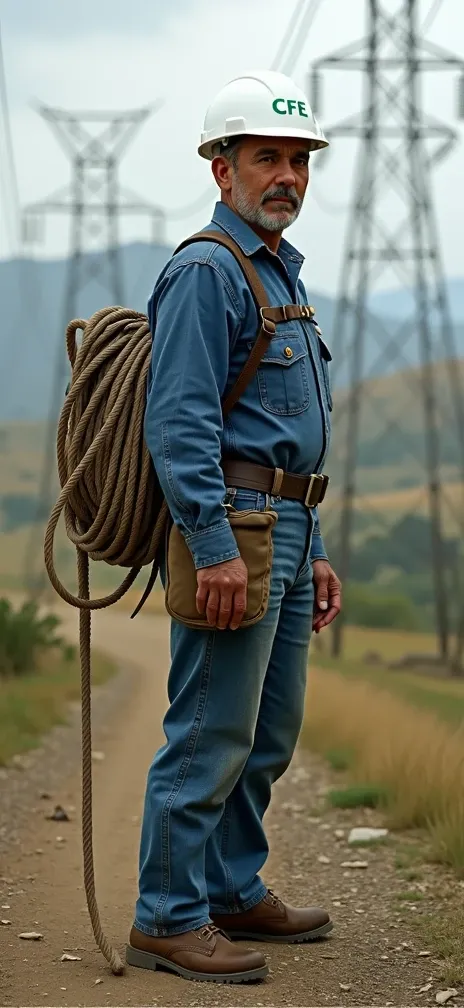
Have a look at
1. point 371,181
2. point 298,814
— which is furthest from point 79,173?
point 298,814

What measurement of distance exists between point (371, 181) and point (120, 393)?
14.4 m

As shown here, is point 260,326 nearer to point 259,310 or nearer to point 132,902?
point 259,310

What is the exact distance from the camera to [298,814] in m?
7.23

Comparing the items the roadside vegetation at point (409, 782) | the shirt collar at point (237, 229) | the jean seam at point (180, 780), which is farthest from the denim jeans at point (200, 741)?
the roadside vegetation at point (409, 782)

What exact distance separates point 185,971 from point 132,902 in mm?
1180

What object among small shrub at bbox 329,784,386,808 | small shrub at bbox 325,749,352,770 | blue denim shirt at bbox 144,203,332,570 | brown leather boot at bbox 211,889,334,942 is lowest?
brown leather boot at bbox 211,889,334,942

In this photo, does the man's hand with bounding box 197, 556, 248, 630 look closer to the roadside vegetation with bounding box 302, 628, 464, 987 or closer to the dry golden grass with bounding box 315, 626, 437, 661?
the roadside vegetation with bounding box 302, 628, 464, 987

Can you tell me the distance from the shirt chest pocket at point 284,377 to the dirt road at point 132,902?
5.07ft

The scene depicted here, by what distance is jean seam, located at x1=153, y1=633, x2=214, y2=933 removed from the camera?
429 centimetres

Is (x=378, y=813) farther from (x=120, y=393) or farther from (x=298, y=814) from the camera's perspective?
(x=120, y=393)

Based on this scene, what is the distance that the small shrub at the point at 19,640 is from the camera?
12.1 metres

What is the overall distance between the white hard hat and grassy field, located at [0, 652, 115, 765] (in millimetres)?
4383

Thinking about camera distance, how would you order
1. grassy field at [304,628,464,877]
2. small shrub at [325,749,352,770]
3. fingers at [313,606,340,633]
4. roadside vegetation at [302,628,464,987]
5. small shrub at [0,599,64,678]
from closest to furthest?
fingers at [313,606,340,633] → roadside vegetation at [302,628,464,987] → grassy field at [304,628,464,877] → small shrub at [325,749,352,770] → small shrub at [0,599,64,678]

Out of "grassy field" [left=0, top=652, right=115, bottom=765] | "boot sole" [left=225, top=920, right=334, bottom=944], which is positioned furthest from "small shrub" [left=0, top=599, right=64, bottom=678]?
"boot sole" [left=225, top=920, right=334, bottom=944]
